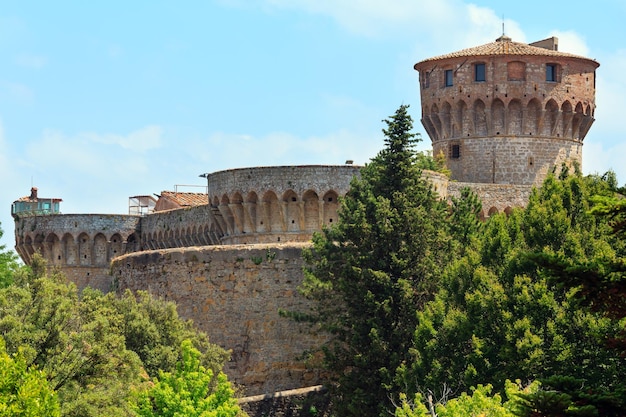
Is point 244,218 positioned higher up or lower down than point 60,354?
higher up

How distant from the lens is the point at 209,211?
187 feet

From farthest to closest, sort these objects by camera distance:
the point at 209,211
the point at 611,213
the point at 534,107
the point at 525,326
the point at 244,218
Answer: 1. the point at 534,107
2. the point at 209,211
3. the point at 244,218
4. the point at 525,326
5. the point at 611,213

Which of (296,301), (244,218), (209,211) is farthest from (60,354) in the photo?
(209,211)

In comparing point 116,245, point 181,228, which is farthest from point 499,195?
point 116,245

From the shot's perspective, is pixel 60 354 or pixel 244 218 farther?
pixel 244 218

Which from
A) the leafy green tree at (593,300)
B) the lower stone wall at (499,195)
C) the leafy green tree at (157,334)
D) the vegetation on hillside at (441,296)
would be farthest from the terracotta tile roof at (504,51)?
the leafy green tree at (593,300)

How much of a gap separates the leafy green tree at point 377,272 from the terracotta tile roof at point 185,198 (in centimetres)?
2451

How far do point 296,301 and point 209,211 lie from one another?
49.8 ft

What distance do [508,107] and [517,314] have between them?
30.2m

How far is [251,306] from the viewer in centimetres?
4266

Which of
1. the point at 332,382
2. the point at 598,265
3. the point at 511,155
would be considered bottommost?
the point at 332,382

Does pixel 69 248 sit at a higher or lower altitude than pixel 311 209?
lower

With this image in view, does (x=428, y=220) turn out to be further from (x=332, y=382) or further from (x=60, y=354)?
(x=60, y=354)

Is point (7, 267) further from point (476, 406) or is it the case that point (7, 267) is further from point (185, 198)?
point (476, 406)
